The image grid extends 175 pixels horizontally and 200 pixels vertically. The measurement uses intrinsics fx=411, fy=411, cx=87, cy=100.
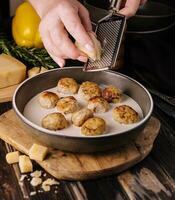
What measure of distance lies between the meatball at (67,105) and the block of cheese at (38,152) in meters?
0.11

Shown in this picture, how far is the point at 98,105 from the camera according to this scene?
2.89ft

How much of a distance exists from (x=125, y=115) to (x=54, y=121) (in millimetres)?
150

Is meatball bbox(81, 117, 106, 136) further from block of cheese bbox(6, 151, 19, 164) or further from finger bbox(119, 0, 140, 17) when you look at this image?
finger bbox(119, 0, 140, 17)

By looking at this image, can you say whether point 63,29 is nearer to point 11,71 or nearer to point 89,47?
point 89,47

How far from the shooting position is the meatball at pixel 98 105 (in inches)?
34.7

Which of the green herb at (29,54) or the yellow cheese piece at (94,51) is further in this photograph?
the green herb at (29,54)

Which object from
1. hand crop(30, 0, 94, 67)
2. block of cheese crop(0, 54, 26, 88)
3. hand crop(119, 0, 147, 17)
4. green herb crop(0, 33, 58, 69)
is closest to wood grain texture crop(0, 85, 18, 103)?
block of cheese crop(0, 54, 26, 88)

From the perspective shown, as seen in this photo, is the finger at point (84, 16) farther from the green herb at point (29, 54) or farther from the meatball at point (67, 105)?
the green herb at point (29, 54)

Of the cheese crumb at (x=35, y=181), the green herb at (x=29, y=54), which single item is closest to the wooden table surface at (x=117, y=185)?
the cheese crumb at (x=35, y=181)

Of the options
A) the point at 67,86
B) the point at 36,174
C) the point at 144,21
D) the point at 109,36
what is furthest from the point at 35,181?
the point at 144,21

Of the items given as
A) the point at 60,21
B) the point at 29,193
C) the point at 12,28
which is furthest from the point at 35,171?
the point at 12,28

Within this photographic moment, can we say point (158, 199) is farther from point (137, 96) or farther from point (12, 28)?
point (12, 28)

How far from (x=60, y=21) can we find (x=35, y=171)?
0.98ft

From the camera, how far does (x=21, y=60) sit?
1.19 m
